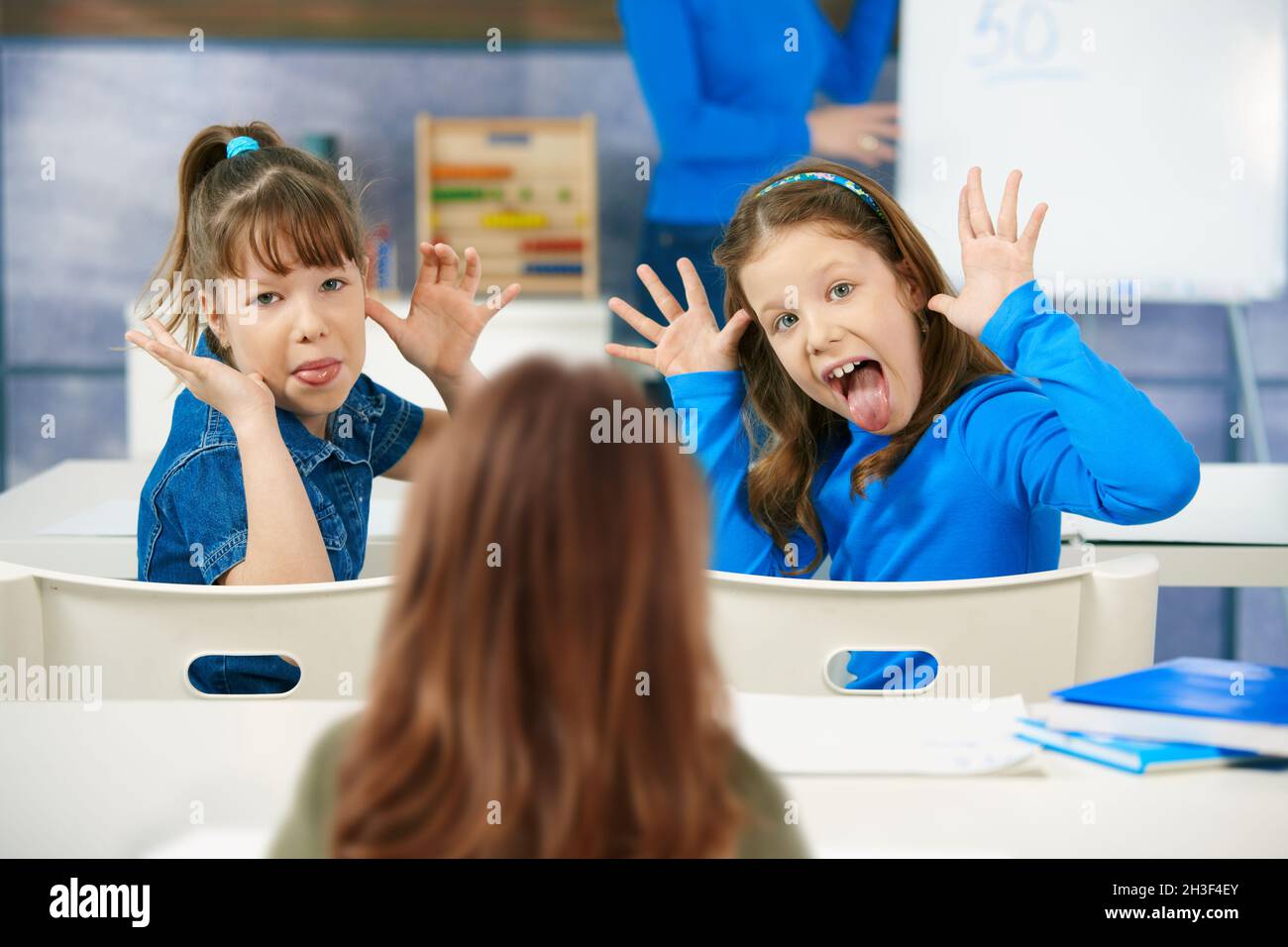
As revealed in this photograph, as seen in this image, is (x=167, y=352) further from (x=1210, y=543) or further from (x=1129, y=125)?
(x=1129, y=125)

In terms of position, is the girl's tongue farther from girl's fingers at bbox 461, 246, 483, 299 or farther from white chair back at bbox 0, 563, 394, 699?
white chair back at bbox 0, 563, 394, 699

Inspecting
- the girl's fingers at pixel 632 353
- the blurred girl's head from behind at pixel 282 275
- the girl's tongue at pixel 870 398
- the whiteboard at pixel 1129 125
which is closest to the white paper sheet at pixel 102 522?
the blurred girl's head from behind at pixel 282 275

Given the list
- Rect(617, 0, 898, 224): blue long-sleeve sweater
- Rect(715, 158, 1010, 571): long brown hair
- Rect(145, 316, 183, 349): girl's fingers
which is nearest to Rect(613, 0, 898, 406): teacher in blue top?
Rect(617, 0, 898, 224): blue long-sleeve sweater

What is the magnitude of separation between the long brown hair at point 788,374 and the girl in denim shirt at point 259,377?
0.28 metres

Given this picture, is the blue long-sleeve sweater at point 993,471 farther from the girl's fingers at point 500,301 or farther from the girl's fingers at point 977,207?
the girl's fingers at point 500,301

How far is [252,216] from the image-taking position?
137 cm

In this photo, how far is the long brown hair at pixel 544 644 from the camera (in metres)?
0.44

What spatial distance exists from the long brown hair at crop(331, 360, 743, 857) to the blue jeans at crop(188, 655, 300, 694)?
2.78 feet

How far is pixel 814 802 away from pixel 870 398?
28.9 inches

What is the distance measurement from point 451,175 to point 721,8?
785 millimetres

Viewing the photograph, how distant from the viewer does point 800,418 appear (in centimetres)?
148

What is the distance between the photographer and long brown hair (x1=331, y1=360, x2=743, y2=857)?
44 cm
